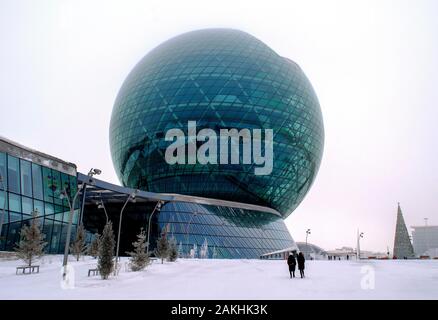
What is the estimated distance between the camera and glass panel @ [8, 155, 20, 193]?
94.1 ft

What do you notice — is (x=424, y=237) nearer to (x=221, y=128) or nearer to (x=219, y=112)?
(x=221, y=128)

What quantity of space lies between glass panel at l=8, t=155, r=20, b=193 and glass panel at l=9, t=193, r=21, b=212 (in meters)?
0.42

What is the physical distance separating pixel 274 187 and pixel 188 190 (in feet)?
41.5

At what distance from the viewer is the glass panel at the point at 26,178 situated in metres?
30.1

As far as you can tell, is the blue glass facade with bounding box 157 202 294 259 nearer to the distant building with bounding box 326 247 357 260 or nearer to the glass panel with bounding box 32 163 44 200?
the distant building with bounding box 326 247 357 260

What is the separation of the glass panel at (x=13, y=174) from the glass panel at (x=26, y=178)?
1.66ft

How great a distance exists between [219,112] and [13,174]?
30.1 meters

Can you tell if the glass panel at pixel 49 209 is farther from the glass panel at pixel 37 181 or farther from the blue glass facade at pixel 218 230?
the blue glass facade at pixel 218 230

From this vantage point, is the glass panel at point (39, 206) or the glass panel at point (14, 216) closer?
the glass panel at point (14, 216)

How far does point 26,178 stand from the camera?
30.5m

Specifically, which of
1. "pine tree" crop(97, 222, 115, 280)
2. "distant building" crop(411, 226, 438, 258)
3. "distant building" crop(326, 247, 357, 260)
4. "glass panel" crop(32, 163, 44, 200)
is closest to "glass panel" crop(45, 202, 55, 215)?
"glass panel" crop(32, 163, 44, 200)

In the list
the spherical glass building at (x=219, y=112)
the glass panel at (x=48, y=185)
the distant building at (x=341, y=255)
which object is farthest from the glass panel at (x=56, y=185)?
the distant building at (x=341, y=255)
